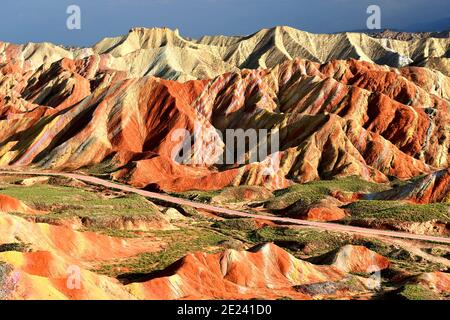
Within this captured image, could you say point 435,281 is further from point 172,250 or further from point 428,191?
point 428,191

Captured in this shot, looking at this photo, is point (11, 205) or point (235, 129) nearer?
point (11, 205)

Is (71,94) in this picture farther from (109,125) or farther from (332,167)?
(332,167)

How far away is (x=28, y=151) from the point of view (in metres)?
118

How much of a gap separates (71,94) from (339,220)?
10338 cm

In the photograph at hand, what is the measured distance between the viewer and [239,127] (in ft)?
436

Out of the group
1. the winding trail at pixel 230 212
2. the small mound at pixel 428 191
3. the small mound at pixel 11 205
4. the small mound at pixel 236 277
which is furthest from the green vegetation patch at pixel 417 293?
the small mound at pixel 11 205

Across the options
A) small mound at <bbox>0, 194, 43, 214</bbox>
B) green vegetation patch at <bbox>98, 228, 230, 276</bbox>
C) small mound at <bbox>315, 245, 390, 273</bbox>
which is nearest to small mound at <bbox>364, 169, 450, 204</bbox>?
small mound at <bbox>315, 245, 390, 273</bbox>

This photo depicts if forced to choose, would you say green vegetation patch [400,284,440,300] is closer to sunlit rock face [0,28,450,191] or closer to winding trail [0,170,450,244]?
winding trail [0,170,450,244]

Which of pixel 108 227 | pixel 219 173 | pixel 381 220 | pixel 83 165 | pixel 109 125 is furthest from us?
pixel 109 125

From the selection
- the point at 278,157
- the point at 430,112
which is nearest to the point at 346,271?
the point at 278,157

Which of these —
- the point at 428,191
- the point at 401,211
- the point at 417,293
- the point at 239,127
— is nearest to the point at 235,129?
the point at 239,127

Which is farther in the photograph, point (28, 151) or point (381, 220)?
point (28, 151)
